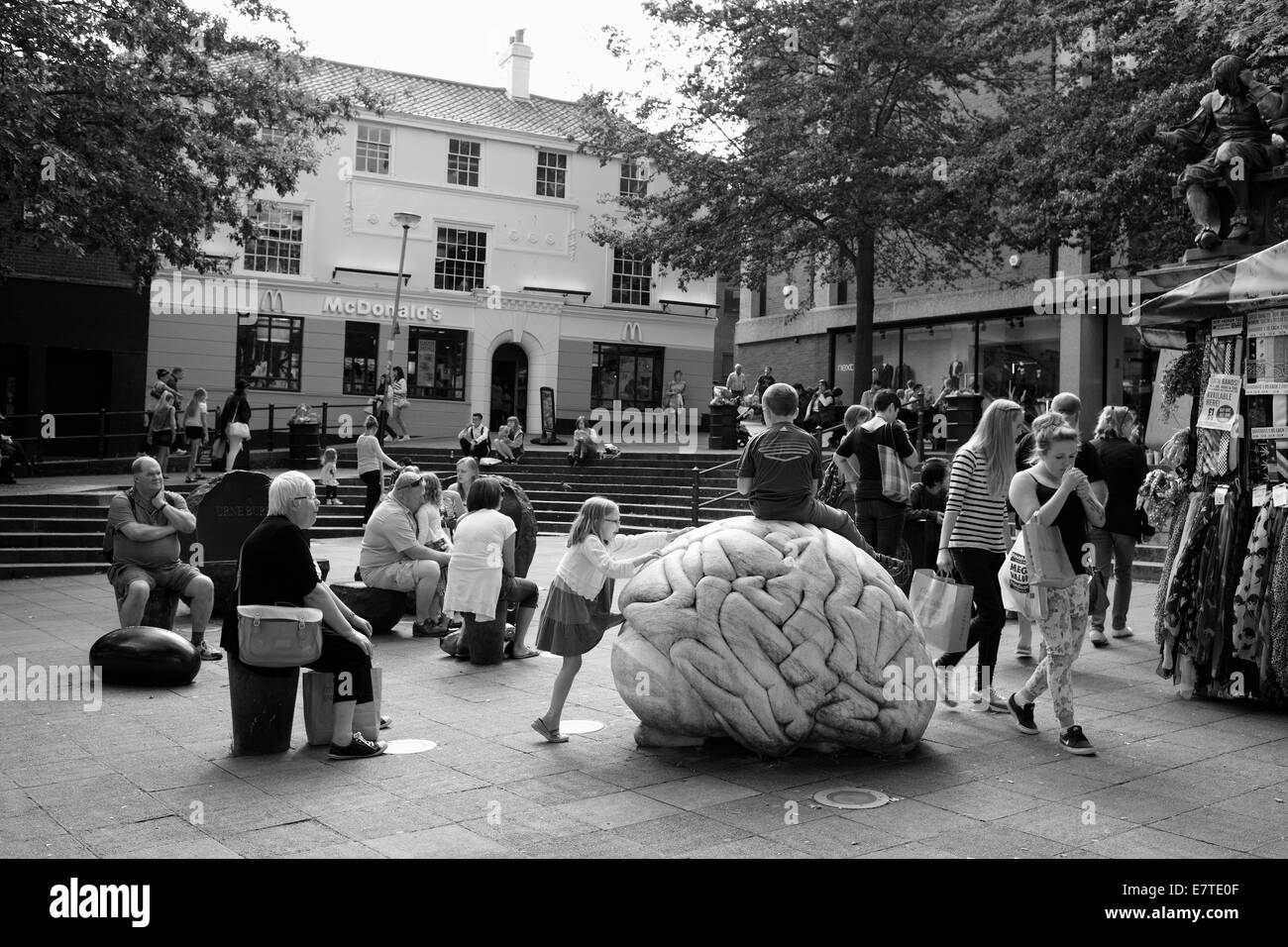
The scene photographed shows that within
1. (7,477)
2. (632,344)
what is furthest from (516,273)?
(7,477)

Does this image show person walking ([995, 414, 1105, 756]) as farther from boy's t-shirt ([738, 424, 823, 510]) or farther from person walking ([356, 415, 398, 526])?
person walking ([356, 415, 398, 526])

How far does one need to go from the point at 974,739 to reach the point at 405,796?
3163 millimetres

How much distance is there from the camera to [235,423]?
2289 cm

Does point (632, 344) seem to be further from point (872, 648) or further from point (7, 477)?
point (872, 648)

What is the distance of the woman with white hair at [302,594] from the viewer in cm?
630

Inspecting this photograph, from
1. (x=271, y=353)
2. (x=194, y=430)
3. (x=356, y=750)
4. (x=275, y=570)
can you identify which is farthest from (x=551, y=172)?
(x=356, y=750)

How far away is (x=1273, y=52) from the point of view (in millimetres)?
13328

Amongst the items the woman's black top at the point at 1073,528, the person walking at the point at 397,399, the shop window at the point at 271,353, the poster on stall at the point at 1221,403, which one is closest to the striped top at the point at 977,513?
the woman's black top at the point at 1073,528

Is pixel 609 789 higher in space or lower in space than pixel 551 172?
lower

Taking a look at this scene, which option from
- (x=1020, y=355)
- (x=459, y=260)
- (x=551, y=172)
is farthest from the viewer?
(x=551, y=172)

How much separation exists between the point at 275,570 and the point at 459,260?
31.8 m

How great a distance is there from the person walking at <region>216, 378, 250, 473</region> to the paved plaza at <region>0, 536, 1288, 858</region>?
15.2 m

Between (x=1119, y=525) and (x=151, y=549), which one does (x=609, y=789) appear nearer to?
(x=151, y=549)

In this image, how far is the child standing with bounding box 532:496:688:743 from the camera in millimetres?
6715
